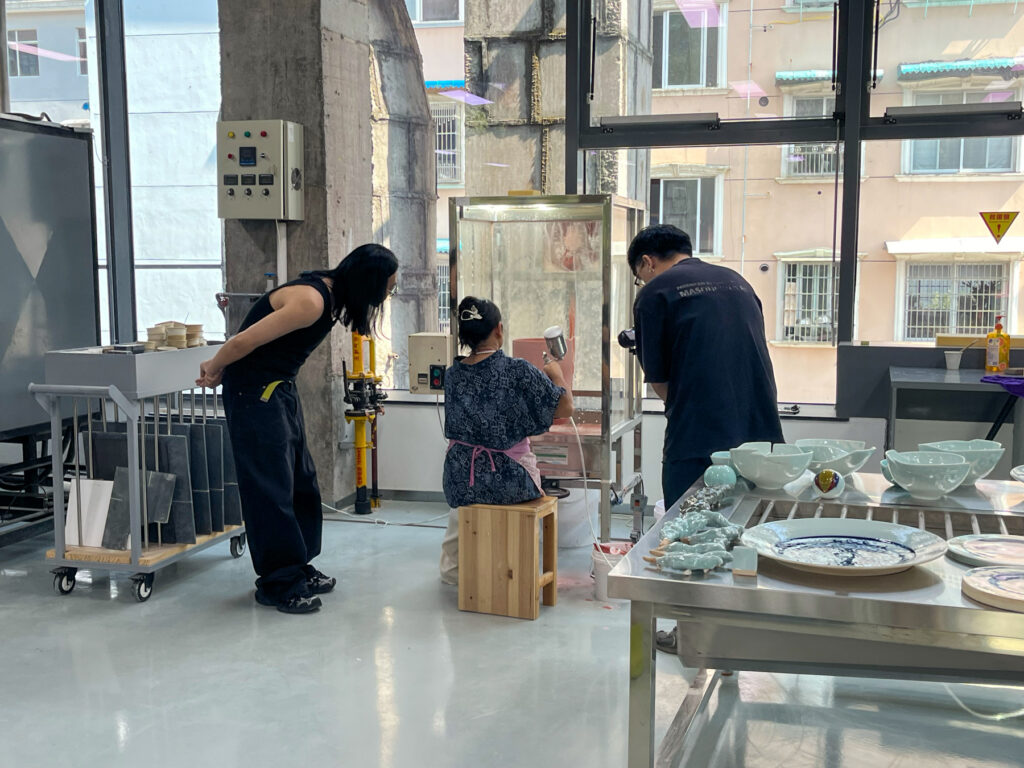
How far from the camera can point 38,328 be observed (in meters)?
4.73

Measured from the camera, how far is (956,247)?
491 cm

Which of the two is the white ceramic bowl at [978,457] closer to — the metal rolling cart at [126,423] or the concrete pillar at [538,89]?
the metal rolling cart at [126,423]

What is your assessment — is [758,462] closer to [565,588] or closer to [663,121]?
[565,588]

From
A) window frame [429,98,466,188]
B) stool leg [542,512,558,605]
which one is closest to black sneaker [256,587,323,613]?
stool leg [542,512,558,605]

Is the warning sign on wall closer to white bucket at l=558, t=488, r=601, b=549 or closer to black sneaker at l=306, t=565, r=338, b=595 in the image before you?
white bucket at l=558, t=488, r=601, b=549

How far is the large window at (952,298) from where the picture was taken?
489 cm

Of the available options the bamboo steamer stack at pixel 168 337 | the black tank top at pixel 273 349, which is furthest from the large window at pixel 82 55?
the black tank top at pixel 273 349

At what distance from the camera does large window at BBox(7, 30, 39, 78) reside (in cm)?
609

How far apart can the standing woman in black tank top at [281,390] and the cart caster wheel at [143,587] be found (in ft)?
1.37

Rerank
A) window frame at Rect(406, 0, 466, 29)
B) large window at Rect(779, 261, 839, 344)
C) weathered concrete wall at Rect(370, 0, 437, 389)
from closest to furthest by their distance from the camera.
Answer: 1. large window at Rect(779, 261, 839, 344)
2. window frame at Rect(406, 0, 466, 29)
3. weathered concrete wall at Rect(370, 0, 437, 389)

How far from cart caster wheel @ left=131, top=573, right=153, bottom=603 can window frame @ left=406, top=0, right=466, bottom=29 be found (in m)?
3.26

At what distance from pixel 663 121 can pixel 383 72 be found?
5.35ft

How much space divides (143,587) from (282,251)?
6.23ft

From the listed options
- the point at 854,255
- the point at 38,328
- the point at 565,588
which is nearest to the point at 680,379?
the point at 565,588
